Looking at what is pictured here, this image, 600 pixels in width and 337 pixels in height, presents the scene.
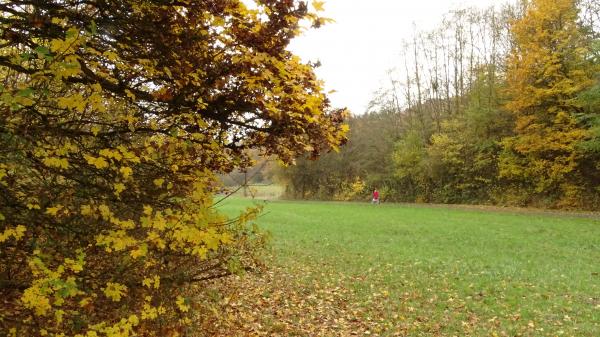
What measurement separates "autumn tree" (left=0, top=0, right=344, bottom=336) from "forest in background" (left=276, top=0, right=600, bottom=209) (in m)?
15.1

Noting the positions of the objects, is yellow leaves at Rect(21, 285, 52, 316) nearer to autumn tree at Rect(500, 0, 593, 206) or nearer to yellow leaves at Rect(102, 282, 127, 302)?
yellow leaves at Rect(102, 282, 127, 302)

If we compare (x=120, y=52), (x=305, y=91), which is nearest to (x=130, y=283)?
(x=120, y=52)

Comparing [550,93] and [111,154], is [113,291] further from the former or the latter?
[550,93]

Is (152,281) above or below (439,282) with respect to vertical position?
above

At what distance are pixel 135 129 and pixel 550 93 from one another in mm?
27833

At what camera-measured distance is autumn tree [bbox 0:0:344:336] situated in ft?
10.1

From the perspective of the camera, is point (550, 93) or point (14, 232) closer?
point (14, 232)

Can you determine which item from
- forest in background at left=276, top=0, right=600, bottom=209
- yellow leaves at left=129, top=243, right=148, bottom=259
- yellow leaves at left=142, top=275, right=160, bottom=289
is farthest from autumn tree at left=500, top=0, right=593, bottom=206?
yellow leaves at left=129, top=243, right=148, bottom=259

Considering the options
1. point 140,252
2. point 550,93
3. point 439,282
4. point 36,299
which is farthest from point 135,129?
point 550,93

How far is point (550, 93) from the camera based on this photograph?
26.2 meters

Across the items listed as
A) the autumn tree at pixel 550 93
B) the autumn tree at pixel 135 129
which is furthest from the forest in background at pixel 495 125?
the autumn tree at pixel 135 129

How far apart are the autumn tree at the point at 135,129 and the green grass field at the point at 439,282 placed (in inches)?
73.1

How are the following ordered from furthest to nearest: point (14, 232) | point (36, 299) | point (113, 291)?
point (113, 291) → point (14, 232) → point (36, 299)

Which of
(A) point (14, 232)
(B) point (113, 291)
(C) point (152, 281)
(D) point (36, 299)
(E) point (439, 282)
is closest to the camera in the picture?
(D) point (36, 299)
